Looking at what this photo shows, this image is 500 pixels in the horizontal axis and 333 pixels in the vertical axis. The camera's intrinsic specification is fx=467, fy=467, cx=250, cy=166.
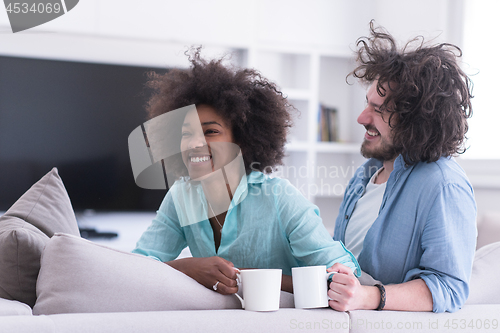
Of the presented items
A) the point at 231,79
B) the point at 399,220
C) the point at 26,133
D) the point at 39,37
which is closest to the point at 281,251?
the point at 399,220

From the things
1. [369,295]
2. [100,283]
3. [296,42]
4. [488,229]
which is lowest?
[488,229]

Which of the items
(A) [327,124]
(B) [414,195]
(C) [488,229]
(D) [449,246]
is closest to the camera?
(D) [449,246]

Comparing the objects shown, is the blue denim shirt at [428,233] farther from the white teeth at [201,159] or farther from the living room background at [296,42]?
the living room background at [296,42]

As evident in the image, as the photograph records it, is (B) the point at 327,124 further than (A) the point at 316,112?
Yes

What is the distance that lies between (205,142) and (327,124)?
251 centimetres

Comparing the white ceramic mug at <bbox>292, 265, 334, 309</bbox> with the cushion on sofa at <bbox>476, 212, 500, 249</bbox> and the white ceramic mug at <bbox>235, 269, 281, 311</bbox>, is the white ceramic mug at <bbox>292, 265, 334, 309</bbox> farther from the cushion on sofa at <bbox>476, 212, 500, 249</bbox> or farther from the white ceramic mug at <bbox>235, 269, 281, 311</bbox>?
the cushion on sofa at <bbox>476, 212, 500, 249</bbox>

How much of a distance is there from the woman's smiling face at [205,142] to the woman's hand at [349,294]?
48cm

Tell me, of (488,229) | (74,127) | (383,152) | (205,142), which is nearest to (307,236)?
(205,142)

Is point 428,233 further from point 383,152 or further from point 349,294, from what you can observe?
point 383,152

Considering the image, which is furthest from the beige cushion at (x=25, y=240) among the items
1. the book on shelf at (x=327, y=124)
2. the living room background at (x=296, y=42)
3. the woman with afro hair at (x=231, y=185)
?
the book on shelf at (x=327, y=124)

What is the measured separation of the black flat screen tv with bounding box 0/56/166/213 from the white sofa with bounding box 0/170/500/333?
2.25m

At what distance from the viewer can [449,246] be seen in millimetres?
1013

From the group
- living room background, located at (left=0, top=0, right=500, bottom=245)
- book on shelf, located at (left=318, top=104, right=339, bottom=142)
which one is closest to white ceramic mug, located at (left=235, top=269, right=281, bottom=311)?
living room background, located at (left=0, top=0, right=500, bottom=245)

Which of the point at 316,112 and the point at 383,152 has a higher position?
the point at 383,152
